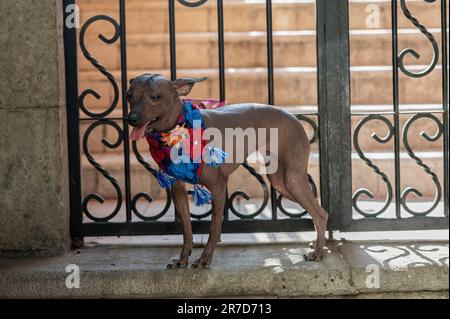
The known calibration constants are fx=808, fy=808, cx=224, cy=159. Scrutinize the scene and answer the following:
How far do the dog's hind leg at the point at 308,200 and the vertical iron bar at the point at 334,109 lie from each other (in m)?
0.34

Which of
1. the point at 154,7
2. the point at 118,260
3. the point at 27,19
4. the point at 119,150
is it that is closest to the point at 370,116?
the point at 118,260

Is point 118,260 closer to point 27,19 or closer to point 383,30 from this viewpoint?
point 27,19

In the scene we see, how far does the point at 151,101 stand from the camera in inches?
152

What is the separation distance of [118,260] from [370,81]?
10.6ft

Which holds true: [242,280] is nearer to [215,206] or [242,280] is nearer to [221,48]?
[215,206]

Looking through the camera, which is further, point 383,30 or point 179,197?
point 383,30

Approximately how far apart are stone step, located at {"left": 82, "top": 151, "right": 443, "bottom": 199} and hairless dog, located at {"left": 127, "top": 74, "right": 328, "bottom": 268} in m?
1.67

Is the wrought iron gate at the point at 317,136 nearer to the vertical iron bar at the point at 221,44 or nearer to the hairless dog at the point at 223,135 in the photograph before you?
the vertical iron bar at the point at 221,44

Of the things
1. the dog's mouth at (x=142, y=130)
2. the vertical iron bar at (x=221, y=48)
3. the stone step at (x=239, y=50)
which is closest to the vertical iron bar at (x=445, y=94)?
the vertical iron bar at (x=221, y=48)

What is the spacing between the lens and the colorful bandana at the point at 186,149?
4027 mm
